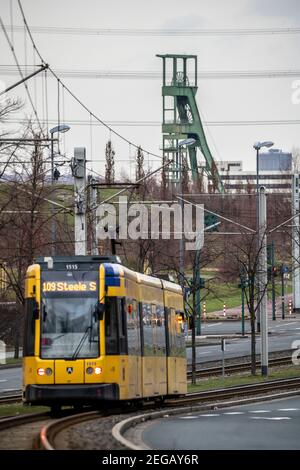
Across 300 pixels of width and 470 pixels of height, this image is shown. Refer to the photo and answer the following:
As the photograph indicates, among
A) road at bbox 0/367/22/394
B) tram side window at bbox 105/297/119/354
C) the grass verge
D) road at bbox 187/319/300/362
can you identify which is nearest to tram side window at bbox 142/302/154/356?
the grass verge

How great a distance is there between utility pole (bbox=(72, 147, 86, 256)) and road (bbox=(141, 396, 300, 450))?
877cm

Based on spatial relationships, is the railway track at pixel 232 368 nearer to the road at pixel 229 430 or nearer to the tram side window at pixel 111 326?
the road at pixel 229 430

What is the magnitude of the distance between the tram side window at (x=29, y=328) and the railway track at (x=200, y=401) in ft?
5.67

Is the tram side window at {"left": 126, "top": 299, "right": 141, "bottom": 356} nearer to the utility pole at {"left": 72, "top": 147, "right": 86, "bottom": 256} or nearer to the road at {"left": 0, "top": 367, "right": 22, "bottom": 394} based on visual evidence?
the utility pole at {"left": 72, "top": 147, "right": 86, "bottom": 256}

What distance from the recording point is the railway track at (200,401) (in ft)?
68.6

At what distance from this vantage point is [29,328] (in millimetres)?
27062

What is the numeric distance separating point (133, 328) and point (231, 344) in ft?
121

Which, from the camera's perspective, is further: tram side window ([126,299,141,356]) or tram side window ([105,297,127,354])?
tram side window ([126,299,141,356])

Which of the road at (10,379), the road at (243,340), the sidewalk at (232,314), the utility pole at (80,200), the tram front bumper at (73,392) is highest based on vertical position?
the utility pole at (80,200)

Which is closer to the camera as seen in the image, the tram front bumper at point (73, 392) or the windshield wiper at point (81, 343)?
the tram front bumper at point (73, 392)

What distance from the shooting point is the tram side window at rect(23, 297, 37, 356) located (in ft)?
88.3

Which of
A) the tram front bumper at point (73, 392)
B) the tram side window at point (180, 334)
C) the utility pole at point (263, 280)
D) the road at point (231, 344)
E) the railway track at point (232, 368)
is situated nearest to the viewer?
the tram front bumper at point (73, 392)

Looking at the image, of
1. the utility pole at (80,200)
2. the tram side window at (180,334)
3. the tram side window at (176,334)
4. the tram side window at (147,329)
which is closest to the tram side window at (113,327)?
the tram side window at (147,329)
